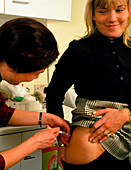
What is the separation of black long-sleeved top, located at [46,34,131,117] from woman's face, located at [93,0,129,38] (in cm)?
4

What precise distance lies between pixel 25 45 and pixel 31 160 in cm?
108

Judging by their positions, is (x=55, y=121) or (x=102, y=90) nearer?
(x=102, y=90)

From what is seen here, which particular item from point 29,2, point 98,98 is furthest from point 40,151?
point 29,2

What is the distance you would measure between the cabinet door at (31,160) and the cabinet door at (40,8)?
0.89 meters

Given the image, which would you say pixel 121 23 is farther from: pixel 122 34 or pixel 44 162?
pixel 44 162

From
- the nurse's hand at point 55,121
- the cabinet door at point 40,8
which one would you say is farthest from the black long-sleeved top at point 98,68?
the cabinet door at point 40,8

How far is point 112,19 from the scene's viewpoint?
108 cm

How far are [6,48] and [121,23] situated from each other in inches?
22.4

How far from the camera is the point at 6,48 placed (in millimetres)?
943

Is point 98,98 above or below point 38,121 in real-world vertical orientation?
above

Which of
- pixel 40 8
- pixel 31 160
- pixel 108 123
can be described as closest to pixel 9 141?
pixel 31 160

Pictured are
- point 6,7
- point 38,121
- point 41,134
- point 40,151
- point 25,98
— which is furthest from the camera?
point 25,98

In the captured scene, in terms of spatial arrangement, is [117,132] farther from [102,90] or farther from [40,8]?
[40,8]

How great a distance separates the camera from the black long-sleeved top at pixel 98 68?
1.10 meters
